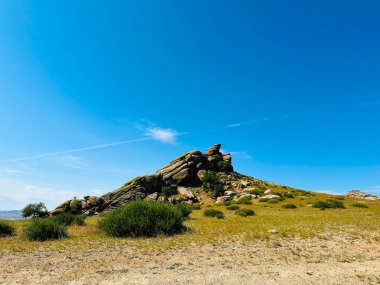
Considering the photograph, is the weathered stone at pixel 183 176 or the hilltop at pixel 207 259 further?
the weathered stone at pixel 183 176

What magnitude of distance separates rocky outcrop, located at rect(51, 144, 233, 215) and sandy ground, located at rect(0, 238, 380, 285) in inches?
1503

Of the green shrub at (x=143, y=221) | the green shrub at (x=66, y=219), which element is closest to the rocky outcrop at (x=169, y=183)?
the green shrub at (x=66, y=219)

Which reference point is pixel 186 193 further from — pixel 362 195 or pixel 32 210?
pixel 362 195

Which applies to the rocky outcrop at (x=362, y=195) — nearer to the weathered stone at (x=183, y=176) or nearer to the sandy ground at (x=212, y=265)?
the weathered stone at (x=183, y=176)

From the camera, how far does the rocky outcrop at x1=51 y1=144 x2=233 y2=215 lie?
57.3 meters

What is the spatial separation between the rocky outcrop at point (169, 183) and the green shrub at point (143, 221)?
30176 mm

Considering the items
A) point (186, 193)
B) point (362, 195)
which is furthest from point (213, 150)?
point (362, 195)

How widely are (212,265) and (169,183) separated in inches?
2643

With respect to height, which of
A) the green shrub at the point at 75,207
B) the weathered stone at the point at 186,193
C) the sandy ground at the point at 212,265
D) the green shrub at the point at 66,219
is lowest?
the sandy ground at the point at 212,265

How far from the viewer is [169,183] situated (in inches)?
3078

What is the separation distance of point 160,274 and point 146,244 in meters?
6.34

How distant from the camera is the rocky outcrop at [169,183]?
188 feet

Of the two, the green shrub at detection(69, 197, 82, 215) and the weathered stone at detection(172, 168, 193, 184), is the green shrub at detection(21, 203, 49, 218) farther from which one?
the weathered stone at detection(172, 168, 193, 184)

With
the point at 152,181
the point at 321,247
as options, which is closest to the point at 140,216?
the point at 321,247
